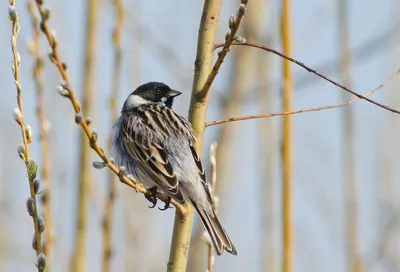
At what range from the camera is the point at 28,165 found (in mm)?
1804

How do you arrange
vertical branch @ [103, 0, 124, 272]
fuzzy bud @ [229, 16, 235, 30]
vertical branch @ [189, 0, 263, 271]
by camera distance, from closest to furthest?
fuzzy bud @ [229, 16, 235, 30] < vertical branch @ [103, 0, 124, 272] < vertical branch @ [189, 0, 263, 271]

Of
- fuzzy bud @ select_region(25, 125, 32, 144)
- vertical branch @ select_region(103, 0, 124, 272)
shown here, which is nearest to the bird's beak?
vertical branch @ select_region(103, 0, 124, 272)

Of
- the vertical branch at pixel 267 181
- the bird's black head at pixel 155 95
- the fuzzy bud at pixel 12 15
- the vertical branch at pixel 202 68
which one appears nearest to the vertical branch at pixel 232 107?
the vertical branch at pixel 267 181

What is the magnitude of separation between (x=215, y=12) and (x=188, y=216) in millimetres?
820

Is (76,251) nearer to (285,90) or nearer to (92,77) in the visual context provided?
(92,77)

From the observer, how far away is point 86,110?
364 cm

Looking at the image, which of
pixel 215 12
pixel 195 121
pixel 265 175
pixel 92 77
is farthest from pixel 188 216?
pixel 265 175

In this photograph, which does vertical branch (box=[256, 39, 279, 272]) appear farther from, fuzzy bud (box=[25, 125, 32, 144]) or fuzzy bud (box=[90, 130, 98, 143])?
fuzzy bud (box=[25, 125, 32, 144])

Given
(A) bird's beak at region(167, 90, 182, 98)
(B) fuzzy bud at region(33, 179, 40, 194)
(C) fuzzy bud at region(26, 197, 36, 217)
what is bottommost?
(C) fuzzy bud at region(26, 197, 36, 217)

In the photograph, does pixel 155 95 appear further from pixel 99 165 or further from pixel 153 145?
pixel 99 165

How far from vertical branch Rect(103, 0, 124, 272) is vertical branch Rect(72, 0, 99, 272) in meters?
0.11

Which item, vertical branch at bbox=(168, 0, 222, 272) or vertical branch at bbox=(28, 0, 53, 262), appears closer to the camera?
vertical branch at bbox=(168, 0, 222, 272)

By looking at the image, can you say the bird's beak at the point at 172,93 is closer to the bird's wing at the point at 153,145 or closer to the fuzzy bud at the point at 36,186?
the bird's wing at the point at 153,145

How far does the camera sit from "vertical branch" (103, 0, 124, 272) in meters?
3.25
